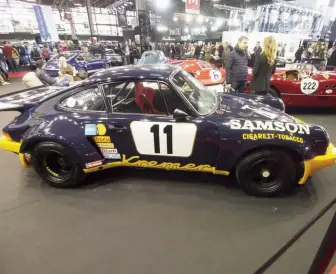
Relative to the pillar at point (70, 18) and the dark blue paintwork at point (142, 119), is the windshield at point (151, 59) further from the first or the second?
the pillar at point (70, 18)

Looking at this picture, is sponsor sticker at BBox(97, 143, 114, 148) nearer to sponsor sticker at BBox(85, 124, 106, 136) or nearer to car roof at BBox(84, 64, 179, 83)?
sponsor sticker at BBox(85, 124, 106, 136)

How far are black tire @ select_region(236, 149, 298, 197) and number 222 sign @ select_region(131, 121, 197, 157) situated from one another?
591 millimetres

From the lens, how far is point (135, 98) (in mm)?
2555

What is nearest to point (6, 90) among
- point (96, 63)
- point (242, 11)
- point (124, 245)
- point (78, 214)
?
point (96, 63)

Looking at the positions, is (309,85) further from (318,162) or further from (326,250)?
(326,250)

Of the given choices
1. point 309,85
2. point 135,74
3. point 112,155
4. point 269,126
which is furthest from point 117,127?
point 309,85

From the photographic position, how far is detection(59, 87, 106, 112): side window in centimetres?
249

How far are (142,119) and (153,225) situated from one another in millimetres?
1039

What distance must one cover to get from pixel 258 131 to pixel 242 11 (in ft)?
73.6

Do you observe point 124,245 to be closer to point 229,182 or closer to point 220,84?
point 229,182

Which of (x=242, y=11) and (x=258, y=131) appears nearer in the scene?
(x=258, y=131)

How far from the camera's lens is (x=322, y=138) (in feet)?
7.13

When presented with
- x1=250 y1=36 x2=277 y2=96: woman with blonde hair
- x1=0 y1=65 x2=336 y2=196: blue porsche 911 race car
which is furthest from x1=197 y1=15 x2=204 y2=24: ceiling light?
x1=0 y1=65 x2=336 y2=196: blue porsche 911 race car

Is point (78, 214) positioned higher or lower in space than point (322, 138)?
lower
